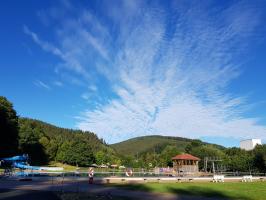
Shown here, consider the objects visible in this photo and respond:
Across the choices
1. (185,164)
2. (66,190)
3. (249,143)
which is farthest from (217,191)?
(249,143)

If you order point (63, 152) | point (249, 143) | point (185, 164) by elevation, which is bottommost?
point (185, 164)

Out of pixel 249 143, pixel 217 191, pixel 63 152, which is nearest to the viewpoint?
pixel 217 191

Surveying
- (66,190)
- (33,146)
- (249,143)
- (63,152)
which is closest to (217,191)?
(66,190)

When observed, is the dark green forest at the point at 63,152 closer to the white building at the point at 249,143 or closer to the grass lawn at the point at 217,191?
the white building at the point at 249,143

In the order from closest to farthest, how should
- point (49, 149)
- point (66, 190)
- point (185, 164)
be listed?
1. point (66, 190)
2. point (185, 164)
3. point (49, 149)

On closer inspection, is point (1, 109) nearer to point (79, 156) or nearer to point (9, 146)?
point (9, 146)

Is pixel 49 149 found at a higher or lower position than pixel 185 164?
higher

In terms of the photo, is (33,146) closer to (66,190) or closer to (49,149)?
(49,149)

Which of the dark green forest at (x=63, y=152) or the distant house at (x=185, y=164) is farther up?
the dark green forest at (x=63, y=152)

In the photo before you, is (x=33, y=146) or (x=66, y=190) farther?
(x=33, y=146)

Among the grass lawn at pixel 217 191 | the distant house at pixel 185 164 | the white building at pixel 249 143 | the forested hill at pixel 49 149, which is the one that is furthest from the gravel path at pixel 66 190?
the white building at pixel 249 143

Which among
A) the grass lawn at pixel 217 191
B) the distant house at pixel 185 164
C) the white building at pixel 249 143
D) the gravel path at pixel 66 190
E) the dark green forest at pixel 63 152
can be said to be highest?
the white building at pixel 249 143

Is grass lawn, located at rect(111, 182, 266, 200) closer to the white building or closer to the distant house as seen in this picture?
the distant house

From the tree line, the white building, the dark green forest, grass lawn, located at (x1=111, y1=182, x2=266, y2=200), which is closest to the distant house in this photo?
the dark green forest
